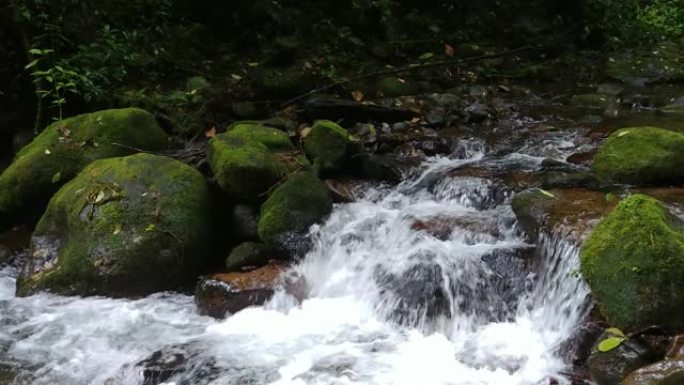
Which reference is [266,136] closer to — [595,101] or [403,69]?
[403,69]

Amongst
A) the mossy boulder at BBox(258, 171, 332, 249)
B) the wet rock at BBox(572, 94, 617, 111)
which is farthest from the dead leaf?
the mossy boulder at BBox(258, 171, 332, 249)

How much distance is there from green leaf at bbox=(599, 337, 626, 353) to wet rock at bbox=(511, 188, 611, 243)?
1338 millimetres

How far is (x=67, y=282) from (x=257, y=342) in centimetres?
229

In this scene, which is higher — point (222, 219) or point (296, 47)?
point (296, 47)

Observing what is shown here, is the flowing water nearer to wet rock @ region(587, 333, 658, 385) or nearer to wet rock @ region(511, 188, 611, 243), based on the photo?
wet rock @ region(511, 188, 611, 243)

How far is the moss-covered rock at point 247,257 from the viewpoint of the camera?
6410mm

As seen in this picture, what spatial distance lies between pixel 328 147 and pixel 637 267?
424 cm

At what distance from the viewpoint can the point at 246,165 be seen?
686cm

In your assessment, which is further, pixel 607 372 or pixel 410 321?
pixel 410 321

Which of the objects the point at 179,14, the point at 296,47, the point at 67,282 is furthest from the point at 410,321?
the point at 179,14

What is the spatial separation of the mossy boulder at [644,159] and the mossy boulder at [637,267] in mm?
2000

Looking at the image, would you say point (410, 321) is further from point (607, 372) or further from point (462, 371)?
point (607, 372)

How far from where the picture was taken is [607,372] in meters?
4.14

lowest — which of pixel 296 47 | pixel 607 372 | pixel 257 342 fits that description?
pixel 257 342
